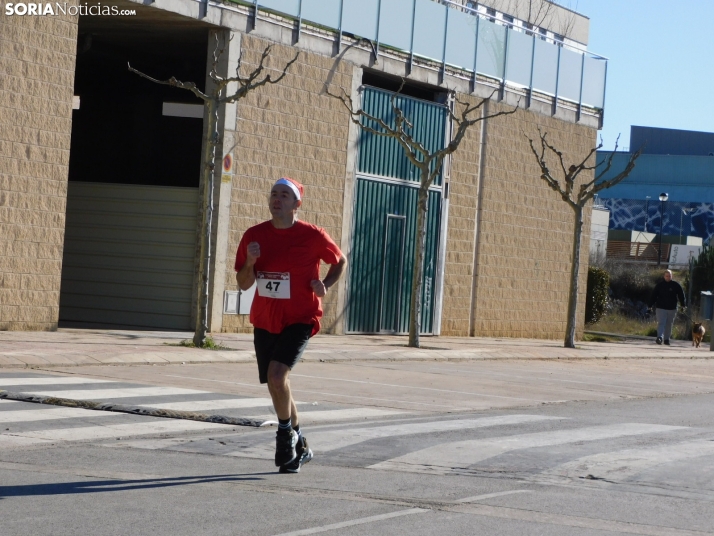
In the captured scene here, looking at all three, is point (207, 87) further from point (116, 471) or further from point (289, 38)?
point (116, 471)

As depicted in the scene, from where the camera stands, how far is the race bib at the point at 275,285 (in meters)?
7.89

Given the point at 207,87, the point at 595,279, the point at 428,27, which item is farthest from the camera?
the point at 595,279

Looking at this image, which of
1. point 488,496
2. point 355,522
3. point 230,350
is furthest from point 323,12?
point 355,522

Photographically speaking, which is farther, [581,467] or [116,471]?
[581,467]

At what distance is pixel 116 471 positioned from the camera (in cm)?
759

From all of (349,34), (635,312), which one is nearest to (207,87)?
(349,34)

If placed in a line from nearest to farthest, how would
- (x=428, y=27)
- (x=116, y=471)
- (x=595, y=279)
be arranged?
(x=116, y=471) < (x=428, y=27) < (x=595, y=279)

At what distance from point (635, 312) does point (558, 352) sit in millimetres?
29481

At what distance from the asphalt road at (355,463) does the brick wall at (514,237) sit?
12708mm

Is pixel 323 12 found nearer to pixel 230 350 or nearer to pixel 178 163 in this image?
pixel 178 163

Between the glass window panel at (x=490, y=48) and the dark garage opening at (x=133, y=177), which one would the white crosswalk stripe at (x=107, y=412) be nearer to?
the dark garage opening at (x=133, y=177)

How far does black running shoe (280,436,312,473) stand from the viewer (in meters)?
7.84

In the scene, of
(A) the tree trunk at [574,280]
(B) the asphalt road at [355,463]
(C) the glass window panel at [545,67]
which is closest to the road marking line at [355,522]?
(B) the asphalt road at [355,463]

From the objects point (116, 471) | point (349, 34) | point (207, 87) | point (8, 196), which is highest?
point (349, 34)
